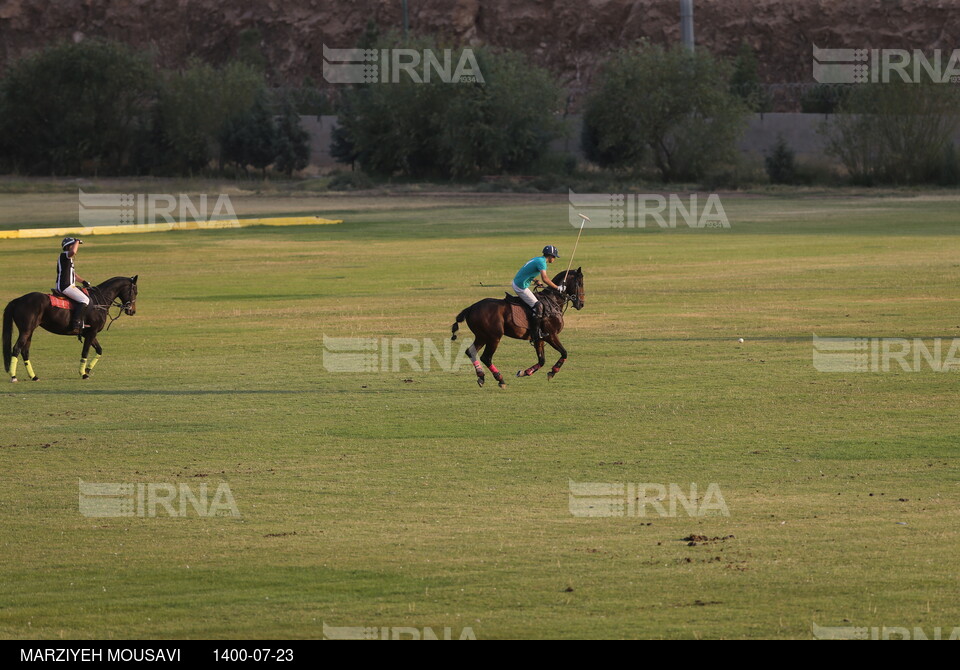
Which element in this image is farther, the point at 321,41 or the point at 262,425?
the point at 321,41

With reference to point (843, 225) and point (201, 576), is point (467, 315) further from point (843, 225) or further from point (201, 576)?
point (843, 225)

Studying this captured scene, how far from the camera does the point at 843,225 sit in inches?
2233

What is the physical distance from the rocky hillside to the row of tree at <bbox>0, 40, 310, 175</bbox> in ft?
52.5

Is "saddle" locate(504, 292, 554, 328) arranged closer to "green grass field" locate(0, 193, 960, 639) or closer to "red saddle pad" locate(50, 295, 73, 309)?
"green grass field" locate(0, 193, 960, 639)

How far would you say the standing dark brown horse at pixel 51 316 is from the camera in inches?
814

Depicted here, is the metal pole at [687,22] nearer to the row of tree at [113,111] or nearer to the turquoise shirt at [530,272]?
the row of tree at [113,111]

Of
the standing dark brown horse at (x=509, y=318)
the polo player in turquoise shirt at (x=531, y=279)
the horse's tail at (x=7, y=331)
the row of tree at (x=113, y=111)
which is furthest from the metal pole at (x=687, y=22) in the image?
the polo player in turquoise shirt at (x=531, y=279)

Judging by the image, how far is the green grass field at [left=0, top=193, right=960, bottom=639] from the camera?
10.7 meters

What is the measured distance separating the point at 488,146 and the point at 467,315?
75.4 metres

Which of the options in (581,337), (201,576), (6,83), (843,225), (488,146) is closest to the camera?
(201,576)

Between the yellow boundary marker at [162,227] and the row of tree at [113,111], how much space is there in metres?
42.4

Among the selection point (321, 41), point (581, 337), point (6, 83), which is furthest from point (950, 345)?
point (321, 41)

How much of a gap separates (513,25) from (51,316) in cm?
12110

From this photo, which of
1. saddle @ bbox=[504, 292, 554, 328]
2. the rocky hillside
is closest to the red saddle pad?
saddle @ bbox=[504, 292, 554, 328]
